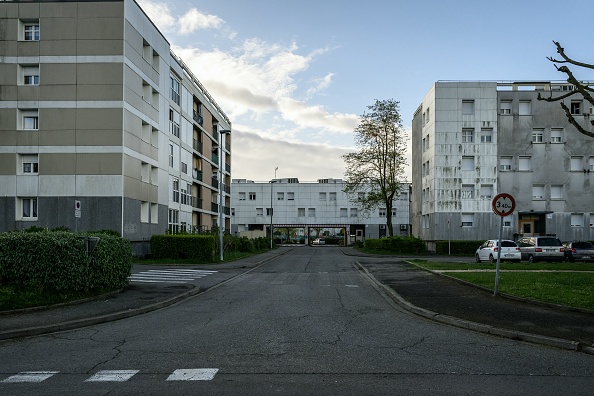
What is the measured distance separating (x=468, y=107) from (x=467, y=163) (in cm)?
492

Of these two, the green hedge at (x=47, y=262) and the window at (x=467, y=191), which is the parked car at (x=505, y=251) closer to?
the window at (x=467, y=191)

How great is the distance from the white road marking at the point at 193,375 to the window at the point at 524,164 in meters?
46.9

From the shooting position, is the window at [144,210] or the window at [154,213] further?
the window at [154,213]

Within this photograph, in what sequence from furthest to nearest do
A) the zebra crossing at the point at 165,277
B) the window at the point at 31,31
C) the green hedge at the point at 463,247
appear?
the green hedge at the point at 463,247 → the window at the point at 31,31 → the zebra crossing at the point at 165,277

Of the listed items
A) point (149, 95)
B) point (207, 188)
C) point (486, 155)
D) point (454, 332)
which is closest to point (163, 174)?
point (149, 95)

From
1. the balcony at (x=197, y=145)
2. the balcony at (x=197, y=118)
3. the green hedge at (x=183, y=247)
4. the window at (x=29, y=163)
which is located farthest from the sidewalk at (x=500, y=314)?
the balcony at (x=197, y=118)

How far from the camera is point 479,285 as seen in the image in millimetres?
16500

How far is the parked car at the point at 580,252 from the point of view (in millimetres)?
34812

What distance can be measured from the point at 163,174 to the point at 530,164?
31.1 m

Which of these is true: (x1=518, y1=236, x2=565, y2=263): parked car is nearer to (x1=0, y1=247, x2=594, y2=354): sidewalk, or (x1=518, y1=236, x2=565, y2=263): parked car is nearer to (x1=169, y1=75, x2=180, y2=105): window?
(x1=0, y1=247, x2=594, y2=354): sidewalk

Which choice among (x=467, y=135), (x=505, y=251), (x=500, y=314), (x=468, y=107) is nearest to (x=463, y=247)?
(x=467, y=135)

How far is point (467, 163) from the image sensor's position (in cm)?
4950

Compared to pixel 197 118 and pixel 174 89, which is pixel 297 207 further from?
pixel 174 89

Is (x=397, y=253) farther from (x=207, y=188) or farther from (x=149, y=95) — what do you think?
(x=149, y=95)
